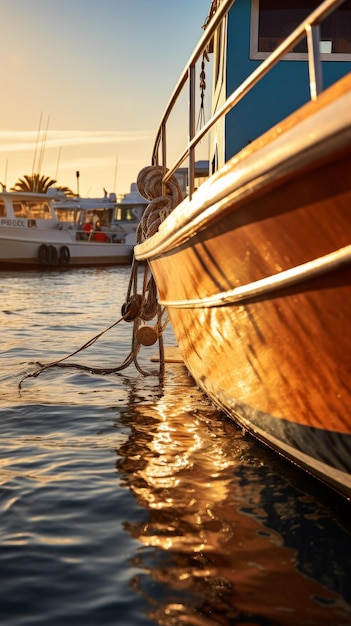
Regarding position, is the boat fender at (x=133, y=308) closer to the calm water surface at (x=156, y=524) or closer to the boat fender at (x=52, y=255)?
the calm water surface at (x=156, y=524)

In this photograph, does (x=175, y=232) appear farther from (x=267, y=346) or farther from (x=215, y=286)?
(x=267, y=346)

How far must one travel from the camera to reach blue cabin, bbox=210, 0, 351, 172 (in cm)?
545

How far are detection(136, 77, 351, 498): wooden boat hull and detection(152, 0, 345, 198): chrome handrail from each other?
A: 0.24 metres

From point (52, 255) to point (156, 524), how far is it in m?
33.6

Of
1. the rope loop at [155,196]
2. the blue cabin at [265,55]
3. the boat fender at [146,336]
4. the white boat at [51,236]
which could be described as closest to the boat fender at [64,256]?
the white boat at [51,236]

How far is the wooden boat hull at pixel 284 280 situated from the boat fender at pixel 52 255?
32.3m

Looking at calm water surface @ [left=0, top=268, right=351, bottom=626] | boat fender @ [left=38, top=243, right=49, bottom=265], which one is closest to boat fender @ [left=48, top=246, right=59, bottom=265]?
A: boat fender @ [left=38, top=243, right=49, bottom=265]

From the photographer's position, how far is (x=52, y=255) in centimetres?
3638

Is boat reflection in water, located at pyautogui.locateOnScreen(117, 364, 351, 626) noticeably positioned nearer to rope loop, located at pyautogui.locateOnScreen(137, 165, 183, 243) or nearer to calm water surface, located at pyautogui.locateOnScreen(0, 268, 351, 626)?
calm water surface, located at pyautogui.locateOnScreen(0, 268, 351, 626)

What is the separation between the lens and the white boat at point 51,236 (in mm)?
34344

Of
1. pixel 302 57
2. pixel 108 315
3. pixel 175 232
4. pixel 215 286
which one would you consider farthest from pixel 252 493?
pixel 108 315

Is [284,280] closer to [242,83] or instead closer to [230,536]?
[230,536]

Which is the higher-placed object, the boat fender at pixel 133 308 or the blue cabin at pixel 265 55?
the blue cabin at pixel 265 55

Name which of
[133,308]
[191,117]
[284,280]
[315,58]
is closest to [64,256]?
[133,308]
